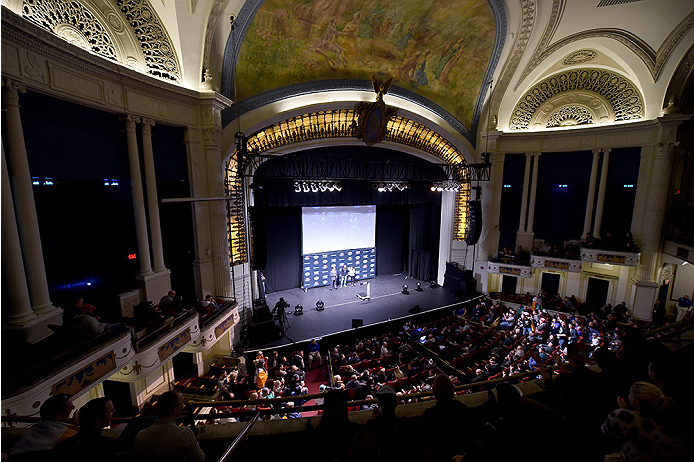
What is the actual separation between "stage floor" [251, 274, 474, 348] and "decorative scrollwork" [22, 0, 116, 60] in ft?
29.3

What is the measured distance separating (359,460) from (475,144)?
14.8 m

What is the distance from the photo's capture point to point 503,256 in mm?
14086

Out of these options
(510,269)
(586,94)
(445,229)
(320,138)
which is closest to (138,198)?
(320,138)

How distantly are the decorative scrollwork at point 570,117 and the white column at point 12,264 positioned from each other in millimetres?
17555

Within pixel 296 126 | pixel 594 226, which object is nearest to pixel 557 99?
pixel 594 226

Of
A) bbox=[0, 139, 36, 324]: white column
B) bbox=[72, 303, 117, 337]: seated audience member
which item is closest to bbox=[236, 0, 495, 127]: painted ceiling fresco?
bbox=[0, 139, 36, 324]: white column

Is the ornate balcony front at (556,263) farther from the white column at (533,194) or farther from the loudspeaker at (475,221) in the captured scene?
the loudspeaker at (475,221)

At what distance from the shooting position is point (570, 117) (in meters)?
13.0

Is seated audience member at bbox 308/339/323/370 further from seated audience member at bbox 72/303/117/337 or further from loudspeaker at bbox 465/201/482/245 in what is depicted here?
loudspeaker at bbox 465/201/482/245

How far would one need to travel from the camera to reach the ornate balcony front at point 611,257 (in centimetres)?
1125

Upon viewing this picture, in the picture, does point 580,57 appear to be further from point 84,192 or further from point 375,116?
point 84,192

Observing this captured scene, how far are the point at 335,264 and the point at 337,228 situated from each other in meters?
2.04

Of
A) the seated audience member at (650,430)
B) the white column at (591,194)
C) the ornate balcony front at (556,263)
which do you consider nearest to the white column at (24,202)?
the seated audience member at (650,430)

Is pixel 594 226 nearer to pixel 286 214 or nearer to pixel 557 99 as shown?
pixel 557 99
